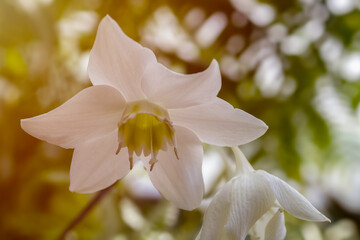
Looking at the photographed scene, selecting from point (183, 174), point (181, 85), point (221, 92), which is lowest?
point (221, 92)

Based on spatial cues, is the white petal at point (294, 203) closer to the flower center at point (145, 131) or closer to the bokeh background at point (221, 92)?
the flower center at point (145, 131)

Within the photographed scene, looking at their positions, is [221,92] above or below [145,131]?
below

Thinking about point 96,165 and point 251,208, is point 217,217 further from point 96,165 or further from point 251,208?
point 96,165

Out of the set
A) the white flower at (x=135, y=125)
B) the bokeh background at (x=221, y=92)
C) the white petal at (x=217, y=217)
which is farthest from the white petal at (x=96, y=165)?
the bokeh background at (x=221, y=92)

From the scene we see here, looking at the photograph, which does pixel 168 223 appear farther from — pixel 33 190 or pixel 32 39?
pixel 32 39

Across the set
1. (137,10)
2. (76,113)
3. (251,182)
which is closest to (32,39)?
(137,10)

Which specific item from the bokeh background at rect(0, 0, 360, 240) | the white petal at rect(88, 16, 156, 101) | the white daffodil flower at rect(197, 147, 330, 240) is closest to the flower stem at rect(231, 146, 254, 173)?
the white daffodil flower at rect(197, 147, 330, 240)

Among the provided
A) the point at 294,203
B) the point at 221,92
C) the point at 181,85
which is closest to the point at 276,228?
the point at 294,203

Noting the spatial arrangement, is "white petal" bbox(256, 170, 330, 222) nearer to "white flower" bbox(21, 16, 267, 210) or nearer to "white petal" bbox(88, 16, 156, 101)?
"white flower" bbox(21, 16, 267, 210)
